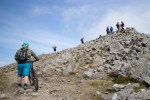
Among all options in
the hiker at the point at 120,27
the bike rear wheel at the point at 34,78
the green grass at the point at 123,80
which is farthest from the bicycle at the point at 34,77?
the hiker at the point at 120,27

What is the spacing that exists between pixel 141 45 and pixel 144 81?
6873mm

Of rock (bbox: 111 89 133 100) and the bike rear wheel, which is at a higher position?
the bike rear wheel

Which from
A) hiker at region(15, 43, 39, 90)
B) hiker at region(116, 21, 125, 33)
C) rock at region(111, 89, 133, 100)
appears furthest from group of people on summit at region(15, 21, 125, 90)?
hiker at region(116, 21, 125, 33)

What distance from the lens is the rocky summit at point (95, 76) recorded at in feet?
48.8

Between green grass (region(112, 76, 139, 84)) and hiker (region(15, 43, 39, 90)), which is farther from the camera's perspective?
green grass (region(112, 76, 139, 84))

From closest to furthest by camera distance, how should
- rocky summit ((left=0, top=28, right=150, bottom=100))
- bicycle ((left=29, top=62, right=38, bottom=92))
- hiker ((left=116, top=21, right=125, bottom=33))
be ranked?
rocky summit ((left=0, top=28, right=150, bottom=100)), bicycle ((left=29, top=62, right=38, bottom=92)), hiker ((left=116, top=21, right=125, bottom=33))

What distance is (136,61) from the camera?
62.6 feet

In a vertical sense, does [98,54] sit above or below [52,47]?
below

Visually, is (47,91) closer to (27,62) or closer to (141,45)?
(27,62)

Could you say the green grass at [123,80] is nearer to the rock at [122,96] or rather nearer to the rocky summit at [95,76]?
the rocky summit at [95,76]

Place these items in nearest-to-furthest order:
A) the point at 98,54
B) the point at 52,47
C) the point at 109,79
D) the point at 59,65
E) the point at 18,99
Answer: the point at 18,99 < the point at 109,79 < the point at 59,65 < the point at 98,54 < the point at 52,47

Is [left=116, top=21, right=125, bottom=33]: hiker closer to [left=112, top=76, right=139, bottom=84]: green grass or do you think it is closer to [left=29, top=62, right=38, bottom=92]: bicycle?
[left=112, top=76, right=139, bottom=84]: green grass

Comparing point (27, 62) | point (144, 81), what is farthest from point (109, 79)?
point (27, 62)

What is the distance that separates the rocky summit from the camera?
14.9 metres
